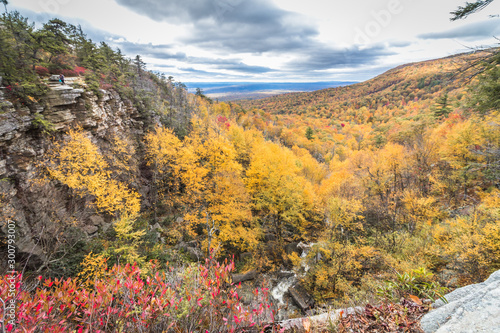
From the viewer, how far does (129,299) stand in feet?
11.6

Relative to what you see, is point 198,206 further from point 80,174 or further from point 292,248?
point 292,248

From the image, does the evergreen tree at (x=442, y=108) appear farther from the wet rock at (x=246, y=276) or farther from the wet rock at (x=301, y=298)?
the wet rock at (x=246, y=276)

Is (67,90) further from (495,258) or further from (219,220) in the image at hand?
(495,258)

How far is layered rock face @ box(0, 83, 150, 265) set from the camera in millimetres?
13484

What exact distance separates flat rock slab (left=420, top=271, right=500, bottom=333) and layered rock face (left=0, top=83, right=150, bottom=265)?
15.7 metres

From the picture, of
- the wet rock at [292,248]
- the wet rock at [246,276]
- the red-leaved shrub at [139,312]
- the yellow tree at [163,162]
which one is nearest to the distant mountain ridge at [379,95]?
the wet rock at [292,248]

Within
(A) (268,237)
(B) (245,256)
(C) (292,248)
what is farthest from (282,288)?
(A) (268,237)

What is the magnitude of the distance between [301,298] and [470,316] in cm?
1552

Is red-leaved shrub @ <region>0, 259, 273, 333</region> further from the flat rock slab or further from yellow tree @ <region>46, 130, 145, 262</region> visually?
yellow tree @ <region>46, 130, 145, 262</region>

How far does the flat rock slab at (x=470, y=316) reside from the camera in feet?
8.68

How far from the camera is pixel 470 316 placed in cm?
285

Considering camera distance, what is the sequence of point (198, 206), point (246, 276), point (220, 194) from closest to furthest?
point (246, 276), point (220, 194), point (198, 206)

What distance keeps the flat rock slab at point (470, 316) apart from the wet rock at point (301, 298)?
14.1 metres

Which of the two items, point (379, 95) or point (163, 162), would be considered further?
point (379, 95)
